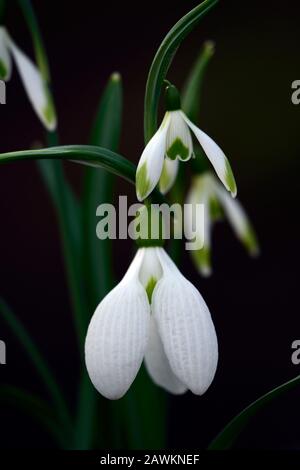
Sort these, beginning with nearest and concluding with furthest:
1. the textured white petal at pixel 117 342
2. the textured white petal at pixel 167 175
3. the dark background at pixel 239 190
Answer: the textured white petal at pixel 117 342 → the textured white petal at pixel 167 175 → the dark background at pixel 239 190

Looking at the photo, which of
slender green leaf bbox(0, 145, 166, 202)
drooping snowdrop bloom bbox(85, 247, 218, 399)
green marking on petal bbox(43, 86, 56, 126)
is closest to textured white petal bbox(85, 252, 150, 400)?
drooping snowdrop bloom bbox(85, 247, 218, 399)

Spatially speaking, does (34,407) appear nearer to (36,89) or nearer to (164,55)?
(36,89)

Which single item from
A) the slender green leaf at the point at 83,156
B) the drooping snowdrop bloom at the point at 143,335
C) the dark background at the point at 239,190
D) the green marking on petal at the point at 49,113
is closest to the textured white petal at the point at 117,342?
the drooping snowdrop bloom at the point at 143,335

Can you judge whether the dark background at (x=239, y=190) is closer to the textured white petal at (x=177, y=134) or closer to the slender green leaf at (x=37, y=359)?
the slender green leaf at (x=37, y=359)

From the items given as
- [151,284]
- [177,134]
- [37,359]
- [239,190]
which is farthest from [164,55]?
[239,190]
